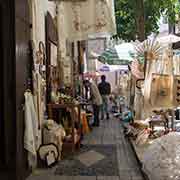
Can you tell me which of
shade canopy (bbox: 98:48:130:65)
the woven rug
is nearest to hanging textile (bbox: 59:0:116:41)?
the woven rug

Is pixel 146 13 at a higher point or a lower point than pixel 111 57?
higher

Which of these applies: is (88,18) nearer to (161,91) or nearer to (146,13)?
(161,91)

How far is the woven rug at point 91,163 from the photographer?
7.95 m

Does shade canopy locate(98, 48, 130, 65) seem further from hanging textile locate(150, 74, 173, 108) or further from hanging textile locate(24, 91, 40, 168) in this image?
hanging textile locate(24, 91, 40, 168)

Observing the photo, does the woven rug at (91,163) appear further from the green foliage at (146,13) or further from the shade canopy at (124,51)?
the green foliage at (146,13)

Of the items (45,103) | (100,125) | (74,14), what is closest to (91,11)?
(74,14)

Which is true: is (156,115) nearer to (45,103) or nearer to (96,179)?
(45,103)

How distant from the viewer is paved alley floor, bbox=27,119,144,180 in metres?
7.66

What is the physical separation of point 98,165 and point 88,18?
348cm

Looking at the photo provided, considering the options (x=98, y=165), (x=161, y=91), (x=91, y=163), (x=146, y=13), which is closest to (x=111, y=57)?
(x=146, y=13)

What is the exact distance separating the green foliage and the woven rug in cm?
759

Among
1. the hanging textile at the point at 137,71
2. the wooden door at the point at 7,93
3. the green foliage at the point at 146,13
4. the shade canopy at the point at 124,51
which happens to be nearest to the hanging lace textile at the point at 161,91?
the hanging textile at the point at 137,71

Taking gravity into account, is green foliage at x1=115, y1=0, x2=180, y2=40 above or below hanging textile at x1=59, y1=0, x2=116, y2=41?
above

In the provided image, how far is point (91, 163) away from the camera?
8.80 m
